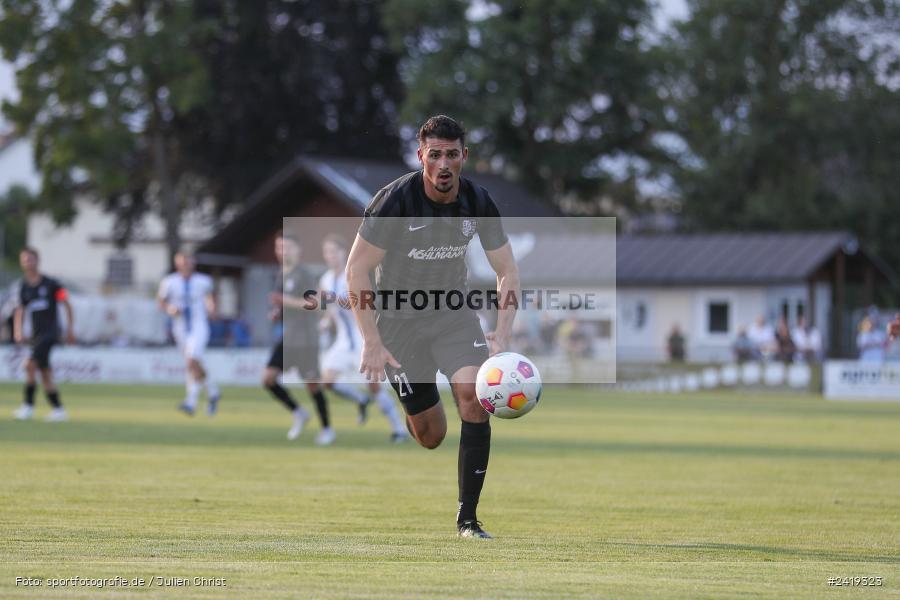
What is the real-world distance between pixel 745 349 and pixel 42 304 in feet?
80.0

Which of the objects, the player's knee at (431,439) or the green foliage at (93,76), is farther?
the green foliage at (93,76)

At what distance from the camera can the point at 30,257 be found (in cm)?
1966

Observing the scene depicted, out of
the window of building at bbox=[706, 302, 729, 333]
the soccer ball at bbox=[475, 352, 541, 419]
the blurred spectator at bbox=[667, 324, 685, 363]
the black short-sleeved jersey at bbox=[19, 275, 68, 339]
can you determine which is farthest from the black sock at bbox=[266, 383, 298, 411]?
the window of building at bbox=[706, 302, 729, 333]

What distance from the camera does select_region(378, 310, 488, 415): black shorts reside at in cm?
894

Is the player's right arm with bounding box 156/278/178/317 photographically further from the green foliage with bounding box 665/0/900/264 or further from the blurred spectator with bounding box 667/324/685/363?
the green foliage with bounding box 665/0/900/264

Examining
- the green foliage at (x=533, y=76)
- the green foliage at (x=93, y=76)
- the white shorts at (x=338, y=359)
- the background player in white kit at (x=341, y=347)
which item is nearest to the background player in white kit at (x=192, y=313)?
the background player in white kit at (x=341, y=347)

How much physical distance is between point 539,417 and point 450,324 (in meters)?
15.1

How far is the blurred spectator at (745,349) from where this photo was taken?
39500mm

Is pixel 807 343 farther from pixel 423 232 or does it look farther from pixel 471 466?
pixel 423 232

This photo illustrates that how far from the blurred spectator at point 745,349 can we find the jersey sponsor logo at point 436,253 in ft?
102

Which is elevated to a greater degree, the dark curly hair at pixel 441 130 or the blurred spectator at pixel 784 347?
the dark curly hair at pixel 441 130

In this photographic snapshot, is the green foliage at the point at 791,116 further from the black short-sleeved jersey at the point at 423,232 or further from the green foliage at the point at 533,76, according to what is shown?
the black short-sleeved jersey at the point at 423,232

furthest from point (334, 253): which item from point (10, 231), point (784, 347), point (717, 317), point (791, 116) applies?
point (10, 231)

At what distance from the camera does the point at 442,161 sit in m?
Result: 8.44
